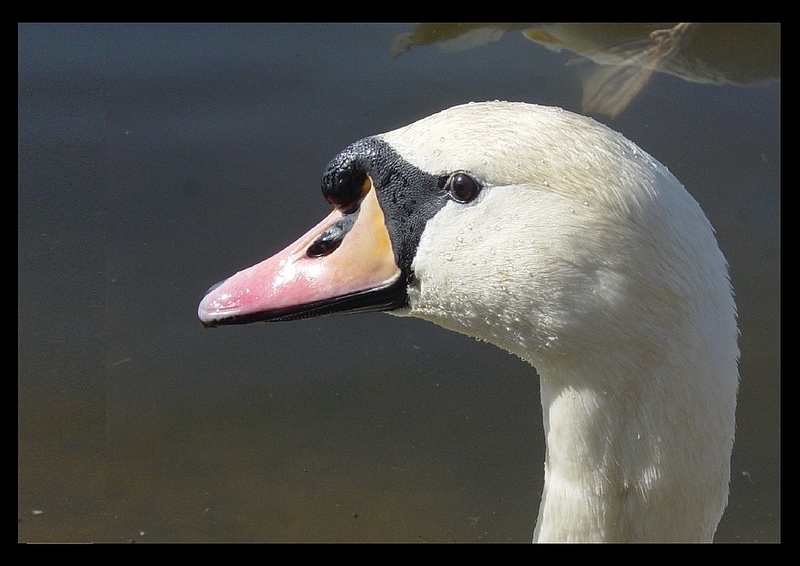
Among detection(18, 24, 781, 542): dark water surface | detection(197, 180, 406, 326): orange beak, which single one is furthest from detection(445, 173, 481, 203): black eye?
detection(18, 24, 781, 542): dark water surface

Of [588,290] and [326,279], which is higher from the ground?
[588,290]

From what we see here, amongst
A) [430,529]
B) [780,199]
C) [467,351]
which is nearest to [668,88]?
[780,199]

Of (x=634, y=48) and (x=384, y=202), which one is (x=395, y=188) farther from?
(x=634, y=48)

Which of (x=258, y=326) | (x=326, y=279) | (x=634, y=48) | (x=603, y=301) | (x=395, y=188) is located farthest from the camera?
(x=634, y=48)

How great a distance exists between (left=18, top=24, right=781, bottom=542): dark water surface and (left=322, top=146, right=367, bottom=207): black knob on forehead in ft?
5.52

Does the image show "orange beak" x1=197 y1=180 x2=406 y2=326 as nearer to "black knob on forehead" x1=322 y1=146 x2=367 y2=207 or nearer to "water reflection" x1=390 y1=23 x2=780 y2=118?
"black knob on forehead" x1=322 y1=146 x2=367 y2=207

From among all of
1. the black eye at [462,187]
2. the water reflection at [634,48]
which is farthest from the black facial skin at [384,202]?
the water reflection at [634,48]

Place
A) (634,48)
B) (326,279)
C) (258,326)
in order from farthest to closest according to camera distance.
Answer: (634,48)
(258,326)
(326,279)

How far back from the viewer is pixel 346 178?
1883mm

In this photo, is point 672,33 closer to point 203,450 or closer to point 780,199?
point 780,199

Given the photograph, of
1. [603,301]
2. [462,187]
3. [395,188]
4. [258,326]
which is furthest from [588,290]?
[258,326]

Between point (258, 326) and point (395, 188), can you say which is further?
point (258, 326)

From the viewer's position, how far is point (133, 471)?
3354mm

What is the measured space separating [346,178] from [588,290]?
0.63 meters
